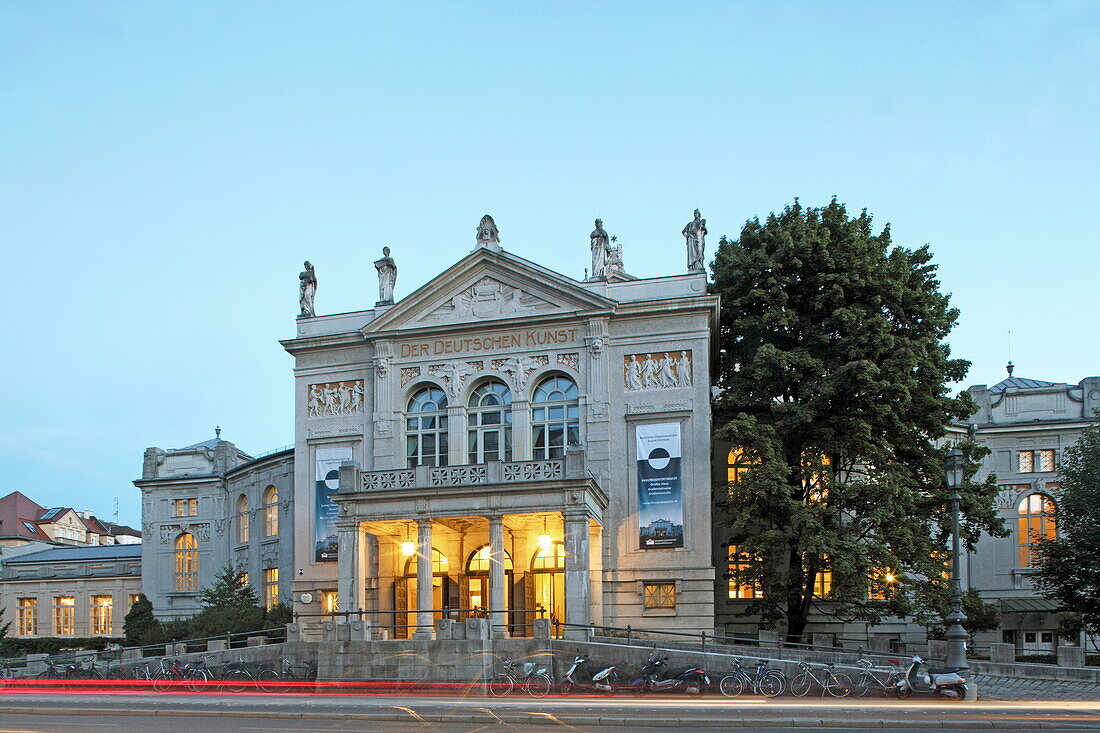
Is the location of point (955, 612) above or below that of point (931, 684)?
above

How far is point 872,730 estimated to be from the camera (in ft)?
64.4

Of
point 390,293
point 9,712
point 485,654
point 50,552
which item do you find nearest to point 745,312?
point 390,293

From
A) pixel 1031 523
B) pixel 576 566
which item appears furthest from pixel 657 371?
pixel 1031 523

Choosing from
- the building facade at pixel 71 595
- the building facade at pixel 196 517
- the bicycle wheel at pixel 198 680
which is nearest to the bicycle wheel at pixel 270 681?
the bicycle wheel at pixel 198 680

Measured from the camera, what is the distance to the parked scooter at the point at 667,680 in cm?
2764

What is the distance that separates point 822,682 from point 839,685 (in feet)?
1.53

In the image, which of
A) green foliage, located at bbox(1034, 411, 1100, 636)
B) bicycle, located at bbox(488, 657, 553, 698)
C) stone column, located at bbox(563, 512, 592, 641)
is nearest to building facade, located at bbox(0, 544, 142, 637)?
stone column, located at bbox(563, 512, 592, 641)

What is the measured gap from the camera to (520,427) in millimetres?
40281

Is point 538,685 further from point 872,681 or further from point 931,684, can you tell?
point 931,684

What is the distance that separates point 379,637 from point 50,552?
151ft

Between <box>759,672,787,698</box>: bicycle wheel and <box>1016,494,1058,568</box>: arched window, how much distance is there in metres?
24.9

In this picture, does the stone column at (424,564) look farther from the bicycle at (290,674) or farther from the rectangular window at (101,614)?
the rectangular window at (101,614)

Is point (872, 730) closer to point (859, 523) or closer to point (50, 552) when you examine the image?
point (859, 523)

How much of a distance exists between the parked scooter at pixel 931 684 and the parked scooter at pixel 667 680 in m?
4.91
